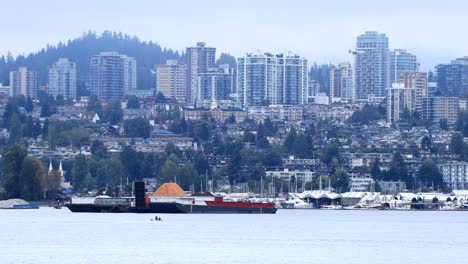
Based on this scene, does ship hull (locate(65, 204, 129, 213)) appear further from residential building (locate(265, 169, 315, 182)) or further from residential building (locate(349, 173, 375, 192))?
residential building (locate(265, 169, 315, 182))

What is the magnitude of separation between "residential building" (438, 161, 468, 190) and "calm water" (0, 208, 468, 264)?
71.9m

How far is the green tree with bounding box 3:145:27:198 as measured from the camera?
146875mm

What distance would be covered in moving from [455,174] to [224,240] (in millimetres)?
110848

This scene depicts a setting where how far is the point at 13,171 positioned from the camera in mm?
146875

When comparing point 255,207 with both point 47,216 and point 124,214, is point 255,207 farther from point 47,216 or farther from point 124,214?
point 47,216

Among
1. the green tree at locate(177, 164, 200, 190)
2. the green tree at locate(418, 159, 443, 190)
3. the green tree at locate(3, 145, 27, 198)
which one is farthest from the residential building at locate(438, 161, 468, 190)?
the green tree at locate(3, 145, 27, 198)

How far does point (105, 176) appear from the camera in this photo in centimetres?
17288

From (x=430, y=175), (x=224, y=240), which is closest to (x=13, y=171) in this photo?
(x=430, y=175)

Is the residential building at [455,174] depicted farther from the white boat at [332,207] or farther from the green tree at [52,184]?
the green tree at [52,184]

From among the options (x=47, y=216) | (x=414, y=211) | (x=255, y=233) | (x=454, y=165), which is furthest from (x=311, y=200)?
(x=255, y=233)

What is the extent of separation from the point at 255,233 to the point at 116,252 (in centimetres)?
2010

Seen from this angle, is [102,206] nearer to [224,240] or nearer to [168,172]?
[168,172]

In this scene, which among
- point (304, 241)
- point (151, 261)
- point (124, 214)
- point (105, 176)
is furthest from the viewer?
point (105, 176)

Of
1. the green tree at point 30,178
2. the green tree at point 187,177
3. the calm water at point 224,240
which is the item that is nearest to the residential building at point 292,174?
the green tree at point 187,177
